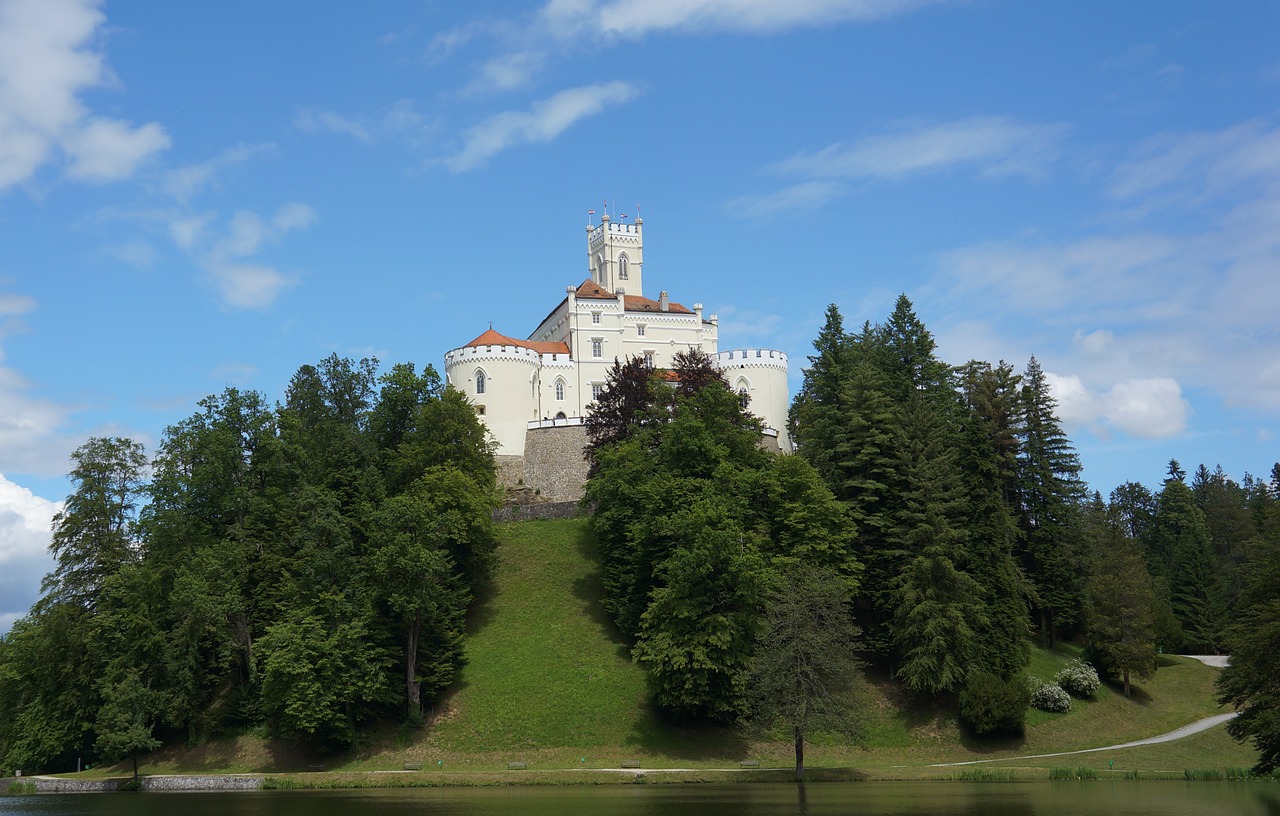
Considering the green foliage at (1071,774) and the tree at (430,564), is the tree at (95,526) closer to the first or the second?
the tree at (430,564)

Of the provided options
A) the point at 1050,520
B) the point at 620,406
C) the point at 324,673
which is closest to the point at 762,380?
the point at 620,406

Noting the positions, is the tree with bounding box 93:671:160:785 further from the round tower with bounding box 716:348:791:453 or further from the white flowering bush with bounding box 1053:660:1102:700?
the round tower with bounding box 716:348:791:453

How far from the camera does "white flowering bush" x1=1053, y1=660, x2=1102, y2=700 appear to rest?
137 ft

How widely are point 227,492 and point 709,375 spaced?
23.5 metres

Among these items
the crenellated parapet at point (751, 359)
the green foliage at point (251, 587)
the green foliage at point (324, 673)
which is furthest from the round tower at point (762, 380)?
the green foliage at point (324, 673)

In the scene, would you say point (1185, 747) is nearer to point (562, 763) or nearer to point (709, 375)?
point (562, 763)

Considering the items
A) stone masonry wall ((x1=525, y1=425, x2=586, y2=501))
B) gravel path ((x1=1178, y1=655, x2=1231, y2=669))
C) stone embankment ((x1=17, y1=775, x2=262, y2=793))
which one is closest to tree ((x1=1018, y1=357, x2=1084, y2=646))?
gravel path ((x1=1178, y1=655, x2=1231, y2=669))

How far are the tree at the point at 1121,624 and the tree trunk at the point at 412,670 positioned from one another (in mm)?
26414

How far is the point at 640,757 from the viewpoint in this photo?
36438 millimetres

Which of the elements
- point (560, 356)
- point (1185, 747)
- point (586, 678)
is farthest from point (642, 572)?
point (560, 356)

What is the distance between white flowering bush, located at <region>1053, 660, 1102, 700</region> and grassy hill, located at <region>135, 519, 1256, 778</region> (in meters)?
0.53

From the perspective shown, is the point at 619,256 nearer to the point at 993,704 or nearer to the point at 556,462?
the point at 556,462

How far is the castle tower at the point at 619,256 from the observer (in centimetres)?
7762

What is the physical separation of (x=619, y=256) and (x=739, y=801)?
5544 cm
